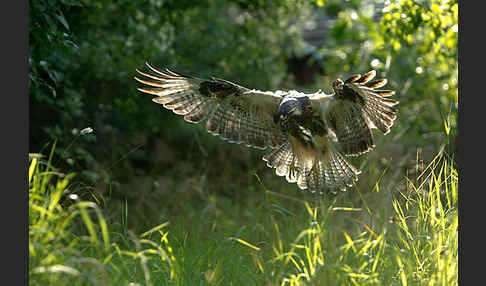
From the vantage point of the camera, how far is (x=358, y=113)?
18.1ft

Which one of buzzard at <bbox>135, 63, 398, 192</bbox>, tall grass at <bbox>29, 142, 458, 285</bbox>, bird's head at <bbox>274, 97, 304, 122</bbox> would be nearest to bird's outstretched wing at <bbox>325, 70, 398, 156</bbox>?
buzzard at <bbox>135, 63, 398, 192</bbox>

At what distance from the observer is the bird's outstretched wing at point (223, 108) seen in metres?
5.75

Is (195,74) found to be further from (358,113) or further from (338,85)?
(338,85)

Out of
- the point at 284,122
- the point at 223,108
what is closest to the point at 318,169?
the point at 284,122

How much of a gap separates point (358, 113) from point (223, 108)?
4.72ft

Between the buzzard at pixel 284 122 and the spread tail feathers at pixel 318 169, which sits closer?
the buzzard at pixel 284 122

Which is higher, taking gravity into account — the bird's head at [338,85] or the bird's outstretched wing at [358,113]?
the bird's head at [338,85]

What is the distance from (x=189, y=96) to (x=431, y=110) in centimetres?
496

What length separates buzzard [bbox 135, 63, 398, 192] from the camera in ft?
17.6

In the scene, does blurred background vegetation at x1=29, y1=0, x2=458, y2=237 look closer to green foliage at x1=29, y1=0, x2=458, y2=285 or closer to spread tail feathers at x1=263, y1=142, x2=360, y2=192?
green foliage at x1=29, y1=0, x2=458, y2=285

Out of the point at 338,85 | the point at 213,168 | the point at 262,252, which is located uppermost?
the point at 338,85

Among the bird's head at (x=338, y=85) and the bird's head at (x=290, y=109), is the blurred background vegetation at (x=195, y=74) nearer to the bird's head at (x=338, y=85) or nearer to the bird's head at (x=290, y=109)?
the bird's head at (x=338, y=85)

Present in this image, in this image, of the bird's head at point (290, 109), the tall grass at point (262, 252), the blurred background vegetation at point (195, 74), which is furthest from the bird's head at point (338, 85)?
the tall grass at point (262, 252)

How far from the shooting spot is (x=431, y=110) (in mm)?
9078
